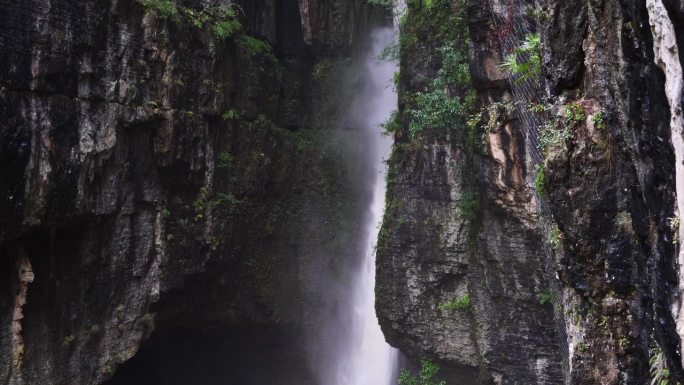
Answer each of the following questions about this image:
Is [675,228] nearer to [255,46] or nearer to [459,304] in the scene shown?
[459,304]

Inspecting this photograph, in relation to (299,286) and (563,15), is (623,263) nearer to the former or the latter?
(563,15)

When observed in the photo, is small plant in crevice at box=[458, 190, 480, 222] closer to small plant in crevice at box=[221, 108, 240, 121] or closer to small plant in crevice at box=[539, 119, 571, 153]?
small plant in crevice at box=[221, 108, 240, 121]

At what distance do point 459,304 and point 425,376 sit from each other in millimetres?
1827

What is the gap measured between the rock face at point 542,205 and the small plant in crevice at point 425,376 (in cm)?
24

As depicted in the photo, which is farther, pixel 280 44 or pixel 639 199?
pixel 280 44

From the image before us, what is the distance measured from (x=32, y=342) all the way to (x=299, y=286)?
7.05m

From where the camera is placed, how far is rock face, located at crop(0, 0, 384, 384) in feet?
29.9

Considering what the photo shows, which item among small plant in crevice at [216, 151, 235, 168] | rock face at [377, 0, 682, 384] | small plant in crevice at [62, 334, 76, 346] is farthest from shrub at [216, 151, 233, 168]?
small plant in crevice at [62, 334, 76, 346]

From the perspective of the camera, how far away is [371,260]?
1565cm

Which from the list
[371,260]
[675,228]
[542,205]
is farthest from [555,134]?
[371,260]

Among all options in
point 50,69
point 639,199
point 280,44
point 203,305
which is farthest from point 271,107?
point 639,199

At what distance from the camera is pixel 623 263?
17.0 feet

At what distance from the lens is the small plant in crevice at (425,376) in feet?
41.0

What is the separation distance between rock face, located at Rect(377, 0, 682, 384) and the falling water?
8.34 feet
